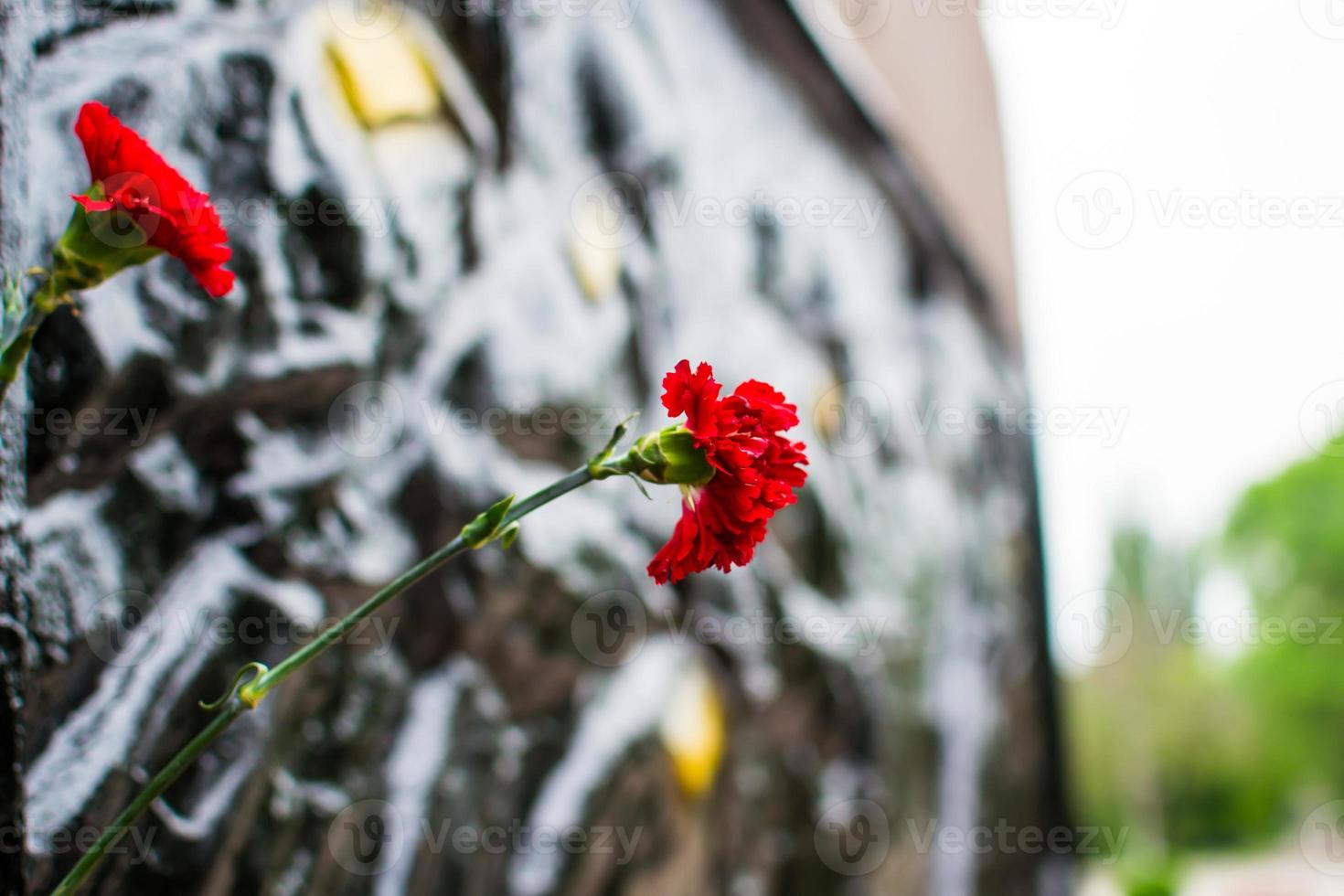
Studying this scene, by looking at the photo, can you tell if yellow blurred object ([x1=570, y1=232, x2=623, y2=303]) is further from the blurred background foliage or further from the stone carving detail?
the blurred background foliage

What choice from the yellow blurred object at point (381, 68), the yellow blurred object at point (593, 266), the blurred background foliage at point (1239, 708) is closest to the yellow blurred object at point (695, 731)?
the yellow blurred object at point (593, 266)

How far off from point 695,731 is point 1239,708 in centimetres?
1018

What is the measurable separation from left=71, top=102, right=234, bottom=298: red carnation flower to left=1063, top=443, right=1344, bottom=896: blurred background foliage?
28.7 feet

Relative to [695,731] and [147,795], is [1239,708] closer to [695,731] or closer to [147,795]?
[695,731]

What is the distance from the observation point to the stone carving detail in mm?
674

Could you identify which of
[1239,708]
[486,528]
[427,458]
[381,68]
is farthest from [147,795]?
[1239,708]

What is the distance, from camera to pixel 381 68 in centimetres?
95

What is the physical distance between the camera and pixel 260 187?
0.83 m

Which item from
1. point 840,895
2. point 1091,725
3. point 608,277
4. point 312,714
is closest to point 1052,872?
point 840,895

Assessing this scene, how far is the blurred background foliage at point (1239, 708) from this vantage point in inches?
348

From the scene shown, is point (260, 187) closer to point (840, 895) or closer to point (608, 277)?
point (608, 277)

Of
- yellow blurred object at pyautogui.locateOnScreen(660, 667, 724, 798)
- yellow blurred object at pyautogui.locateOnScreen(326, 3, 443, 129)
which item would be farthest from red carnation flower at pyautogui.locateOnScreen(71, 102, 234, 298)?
yellow blurred object at pyautogui.locateOnScreen(660, 667, 724, 798)

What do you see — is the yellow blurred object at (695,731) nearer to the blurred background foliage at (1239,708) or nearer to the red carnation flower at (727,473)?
the red carnation flower at (727,473)

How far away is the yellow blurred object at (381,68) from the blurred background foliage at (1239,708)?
832cm
